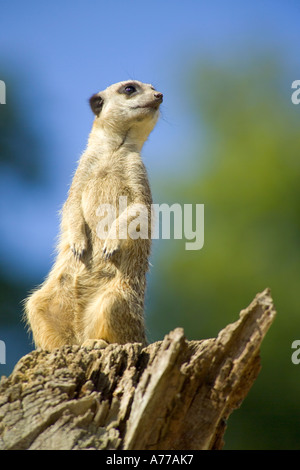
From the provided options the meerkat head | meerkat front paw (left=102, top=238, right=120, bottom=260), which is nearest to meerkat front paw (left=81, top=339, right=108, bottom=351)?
meerkat front paw (left=102, top=238, right=120, bottom=260)

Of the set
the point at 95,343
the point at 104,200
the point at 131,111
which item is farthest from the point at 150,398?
the point at 131,111

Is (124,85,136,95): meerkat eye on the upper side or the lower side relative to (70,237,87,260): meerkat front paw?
upper

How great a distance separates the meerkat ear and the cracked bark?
12.4 feet

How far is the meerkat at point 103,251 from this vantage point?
6672 millimetres

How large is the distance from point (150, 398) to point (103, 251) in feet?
8.59

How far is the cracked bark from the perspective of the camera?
14.9ft

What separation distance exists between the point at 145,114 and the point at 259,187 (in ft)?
34.7

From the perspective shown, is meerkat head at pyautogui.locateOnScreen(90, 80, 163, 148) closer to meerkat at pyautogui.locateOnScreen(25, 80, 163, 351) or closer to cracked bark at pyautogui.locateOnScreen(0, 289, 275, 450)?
meerkat at pyautogui.locateOnScreen(25, 80, 163, 351)

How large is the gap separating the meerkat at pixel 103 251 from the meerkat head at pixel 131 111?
0.03 ft

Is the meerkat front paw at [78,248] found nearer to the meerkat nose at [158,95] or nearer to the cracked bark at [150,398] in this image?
the meerkat nose at [158,95]

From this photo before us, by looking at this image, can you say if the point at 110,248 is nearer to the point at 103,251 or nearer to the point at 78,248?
the point at 103,251

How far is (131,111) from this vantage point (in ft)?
25.5

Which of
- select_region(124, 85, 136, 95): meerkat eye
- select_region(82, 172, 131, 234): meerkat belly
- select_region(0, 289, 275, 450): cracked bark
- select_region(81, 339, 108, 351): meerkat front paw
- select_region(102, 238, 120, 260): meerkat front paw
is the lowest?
select_region(0, 289, 275, 450): cracked bark
